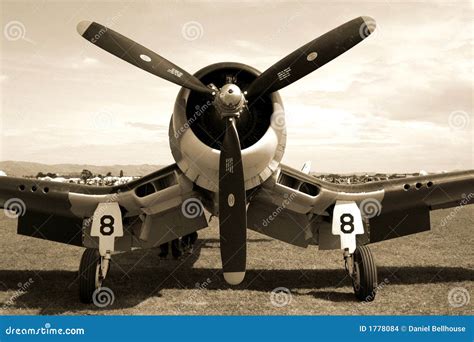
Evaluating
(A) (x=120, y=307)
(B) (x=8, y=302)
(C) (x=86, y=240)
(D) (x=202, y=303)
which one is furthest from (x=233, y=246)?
(B) (x=8, y=302)

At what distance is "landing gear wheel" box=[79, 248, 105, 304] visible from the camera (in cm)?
826

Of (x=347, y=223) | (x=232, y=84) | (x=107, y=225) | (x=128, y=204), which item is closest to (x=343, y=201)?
(x=347, y=223)

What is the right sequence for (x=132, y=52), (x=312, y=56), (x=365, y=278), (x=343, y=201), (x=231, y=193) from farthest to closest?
(x=343, y=201), (x=365, y=278), (x=132, y=52), (x=312, y=56), (x=231, y=193)

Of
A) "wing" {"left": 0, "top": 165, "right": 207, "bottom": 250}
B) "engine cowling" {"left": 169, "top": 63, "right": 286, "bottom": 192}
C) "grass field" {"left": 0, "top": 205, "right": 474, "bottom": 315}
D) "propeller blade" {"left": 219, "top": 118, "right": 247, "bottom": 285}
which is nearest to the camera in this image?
"propeller blade" {"left": 219, "top": 118, "right": 247, "bottom": 285}

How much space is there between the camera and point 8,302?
27.6ft

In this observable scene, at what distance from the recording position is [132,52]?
796 centimetres

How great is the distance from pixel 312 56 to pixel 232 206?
2.84 meters

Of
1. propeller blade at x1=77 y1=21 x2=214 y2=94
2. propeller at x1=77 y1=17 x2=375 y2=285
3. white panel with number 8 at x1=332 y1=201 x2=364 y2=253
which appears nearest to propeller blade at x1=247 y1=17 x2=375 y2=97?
propeller at x1=77 y1=17 x2=375 y2=285

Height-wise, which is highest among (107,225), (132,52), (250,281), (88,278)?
(132,52)

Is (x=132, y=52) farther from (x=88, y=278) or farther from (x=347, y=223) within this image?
(x=347, y=223)

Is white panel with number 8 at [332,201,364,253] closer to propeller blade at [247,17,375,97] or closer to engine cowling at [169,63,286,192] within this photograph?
engine cowling at [169,63,286,192]

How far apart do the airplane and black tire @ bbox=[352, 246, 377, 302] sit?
2 centimetres

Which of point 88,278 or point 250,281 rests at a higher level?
point 88,278

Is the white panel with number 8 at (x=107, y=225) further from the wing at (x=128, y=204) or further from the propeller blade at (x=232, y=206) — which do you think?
the propeller blade at (x=232, y=206)
